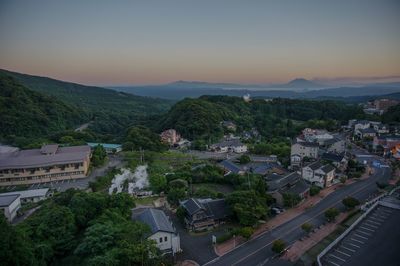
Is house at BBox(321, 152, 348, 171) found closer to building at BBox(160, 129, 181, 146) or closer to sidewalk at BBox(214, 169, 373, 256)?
sidewalk at BBox(214, 169, 373, 256)

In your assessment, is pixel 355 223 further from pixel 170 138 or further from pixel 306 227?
pixel 170 138

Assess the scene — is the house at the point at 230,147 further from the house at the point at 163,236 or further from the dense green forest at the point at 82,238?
the house at the point at 163,236

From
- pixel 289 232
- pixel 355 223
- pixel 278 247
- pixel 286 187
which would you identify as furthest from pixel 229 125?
pixel 278 247

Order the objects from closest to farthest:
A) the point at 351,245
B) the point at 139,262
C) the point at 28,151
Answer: the point at 139,262
the point at 351,245
the point at 28,151

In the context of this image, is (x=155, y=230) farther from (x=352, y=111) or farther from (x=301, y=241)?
(x=352, y=111)

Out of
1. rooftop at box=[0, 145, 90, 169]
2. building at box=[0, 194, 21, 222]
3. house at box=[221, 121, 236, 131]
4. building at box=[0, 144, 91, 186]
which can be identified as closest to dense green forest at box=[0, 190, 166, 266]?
building at box=[0, 194, 21, 222]

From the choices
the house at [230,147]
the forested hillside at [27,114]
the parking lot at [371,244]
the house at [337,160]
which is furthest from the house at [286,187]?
the forested hillside at [27,114]

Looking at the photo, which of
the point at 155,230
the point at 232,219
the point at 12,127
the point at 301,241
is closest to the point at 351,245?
the point at 301,241
